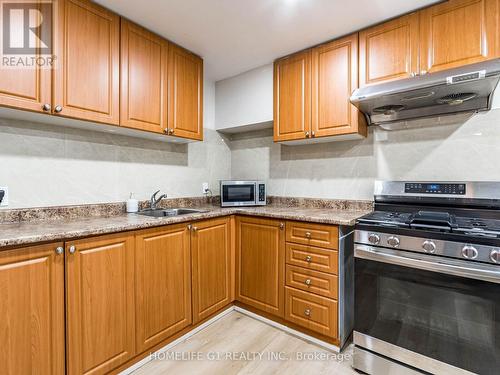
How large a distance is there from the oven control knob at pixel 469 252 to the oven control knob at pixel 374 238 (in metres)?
0.39

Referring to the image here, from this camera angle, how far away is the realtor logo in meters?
Answer: 1.32

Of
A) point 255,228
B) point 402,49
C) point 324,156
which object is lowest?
point 255,228

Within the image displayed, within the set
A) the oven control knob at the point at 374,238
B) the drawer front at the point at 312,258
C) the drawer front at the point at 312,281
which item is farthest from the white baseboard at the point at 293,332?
the oven control knob at the point at 374,238

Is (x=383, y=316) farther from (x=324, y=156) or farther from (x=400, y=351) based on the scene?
(x=324, y=156)

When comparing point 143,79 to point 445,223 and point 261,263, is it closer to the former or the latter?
point 261,263

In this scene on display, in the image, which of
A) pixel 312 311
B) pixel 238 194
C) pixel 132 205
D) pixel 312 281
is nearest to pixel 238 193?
pixel 238 194

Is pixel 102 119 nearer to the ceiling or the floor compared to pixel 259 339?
nearer to the ceiling

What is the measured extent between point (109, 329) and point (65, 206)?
0.88 metres

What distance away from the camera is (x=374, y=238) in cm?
152

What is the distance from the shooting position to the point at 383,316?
1502mm

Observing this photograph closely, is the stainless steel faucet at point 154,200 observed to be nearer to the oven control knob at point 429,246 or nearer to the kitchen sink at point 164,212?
the kitchen sink at point 164,212

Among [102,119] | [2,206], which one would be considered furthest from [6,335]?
[102,119]

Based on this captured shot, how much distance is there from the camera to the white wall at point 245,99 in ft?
8.23

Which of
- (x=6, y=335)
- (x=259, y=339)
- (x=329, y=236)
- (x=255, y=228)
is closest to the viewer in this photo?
(x=6, y=335)
